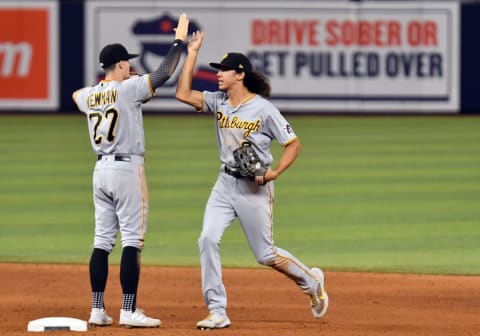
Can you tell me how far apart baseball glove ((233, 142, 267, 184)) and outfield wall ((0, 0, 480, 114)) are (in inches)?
698

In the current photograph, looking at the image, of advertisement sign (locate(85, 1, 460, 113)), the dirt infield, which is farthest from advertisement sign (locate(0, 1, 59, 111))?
the dirt infield

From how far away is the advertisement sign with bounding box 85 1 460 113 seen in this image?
1005 inches

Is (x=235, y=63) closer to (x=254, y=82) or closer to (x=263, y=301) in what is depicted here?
(x=254, y=82)

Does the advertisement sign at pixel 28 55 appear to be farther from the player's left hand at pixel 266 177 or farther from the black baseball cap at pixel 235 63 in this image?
the player's left hand at pixel 266 177

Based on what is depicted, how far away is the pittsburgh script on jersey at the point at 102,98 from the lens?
789 cm

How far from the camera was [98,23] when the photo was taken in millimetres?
26156

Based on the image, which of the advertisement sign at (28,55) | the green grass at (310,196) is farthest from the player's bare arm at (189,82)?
the advertisement sign at (28,55)

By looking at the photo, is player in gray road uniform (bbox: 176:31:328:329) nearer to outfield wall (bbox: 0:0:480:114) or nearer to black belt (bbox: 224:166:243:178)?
black belt (bbox: 224:166:243:178)

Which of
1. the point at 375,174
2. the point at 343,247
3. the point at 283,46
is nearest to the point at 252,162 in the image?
the point at 343,247

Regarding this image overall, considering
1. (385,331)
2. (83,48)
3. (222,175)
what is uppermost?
(83,48)

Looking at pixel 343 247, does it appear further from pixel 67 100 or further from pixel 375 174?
pixel 67 100

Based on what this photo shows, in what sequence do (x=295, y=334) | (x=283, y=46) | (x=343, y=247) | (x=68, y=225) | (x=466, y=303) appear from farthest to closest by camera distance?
(x=283, y=46)
(x=68, y=225)
(x=343, y=247)
(x=466, y=303)
(x=295, y=334)

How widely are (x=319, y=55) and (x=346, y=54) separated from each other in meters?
0.57

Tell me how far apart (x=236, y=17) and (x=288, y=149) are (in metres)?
18.4
